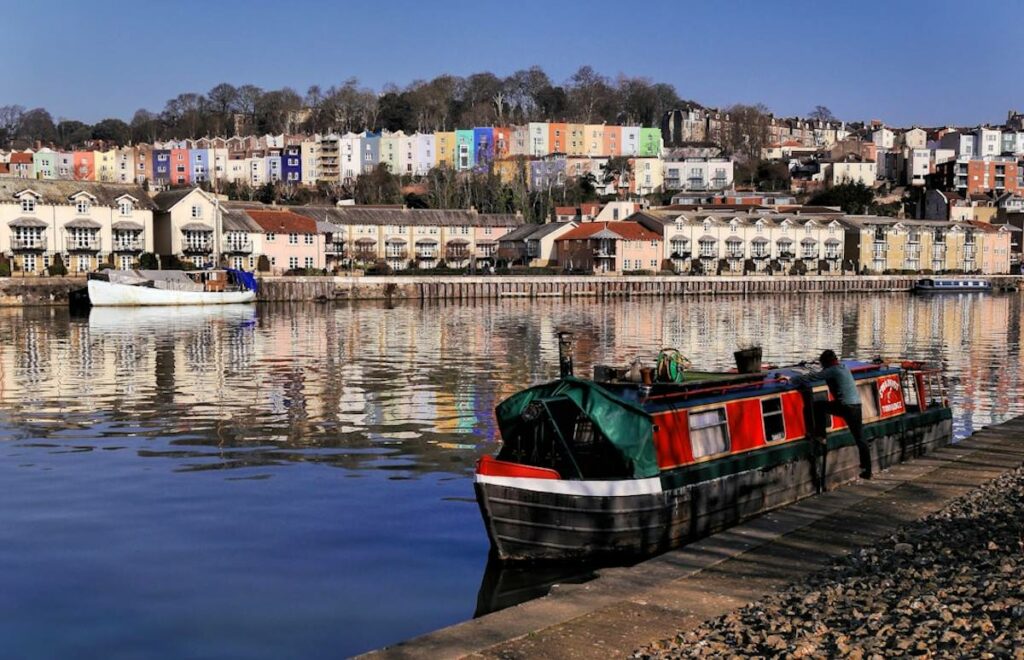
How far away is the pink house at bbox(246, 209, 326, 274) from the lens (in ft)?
355

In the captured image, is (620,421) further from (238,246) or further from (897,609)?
(238,246)

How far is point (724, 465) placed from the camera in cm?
1830

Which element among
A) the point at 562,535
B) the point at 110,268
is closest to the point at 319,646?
the point at 562,535

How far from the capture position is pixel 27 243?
306 feet

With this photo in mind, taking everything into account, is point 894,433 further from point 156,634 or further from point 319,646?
point 156,634

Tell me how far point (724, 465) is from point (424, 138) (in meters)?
179

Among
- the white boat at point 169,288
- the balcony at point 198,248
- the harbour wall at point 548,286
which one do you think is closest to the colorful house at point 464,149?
the harbour wall at point 548,286

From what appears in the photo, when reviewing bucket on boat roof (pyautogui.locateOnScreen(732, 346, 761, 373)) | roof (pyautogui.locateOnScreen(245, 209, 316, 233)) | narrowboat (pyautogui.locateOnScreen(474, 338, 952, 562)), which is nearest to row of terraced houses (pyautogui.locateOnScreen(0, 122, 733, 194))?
roof (pyautogui.locateOnScreen(245, 209, 316, 233))

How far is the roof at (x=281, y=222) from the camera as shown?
357ft

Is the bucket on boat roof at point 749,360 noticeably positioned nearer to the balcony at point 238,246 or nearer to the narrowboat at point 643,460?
the narrowboat at point 643,460

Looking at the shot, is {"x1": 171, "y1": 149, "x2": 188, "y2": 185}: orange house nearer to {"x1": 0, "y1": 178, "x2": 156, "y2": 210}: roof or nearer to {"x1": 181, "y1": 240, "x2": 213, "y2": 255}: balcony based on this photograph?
{"x1": 0, "y1": 178, "x2": 156, "y2": 210}: roof

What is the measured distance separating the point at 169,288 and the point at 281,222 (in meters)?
24.3

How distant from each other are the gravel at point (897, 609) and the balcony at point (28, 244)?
90.9 m

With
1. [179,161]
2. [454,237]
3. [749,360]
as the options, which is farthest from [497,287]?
[179,161]
